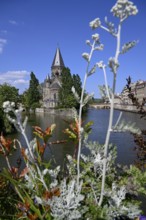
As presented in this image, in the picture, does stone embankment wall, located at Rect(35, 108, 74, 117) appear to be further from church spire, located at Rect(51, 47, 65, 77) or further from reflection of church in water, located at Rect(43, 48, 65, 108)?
church spire, located at Rect(51, 47, 65, 77)

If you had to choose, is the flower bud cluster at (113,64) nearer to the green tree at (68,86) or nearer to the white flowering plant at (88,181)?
the white flowering plant at (88,181)

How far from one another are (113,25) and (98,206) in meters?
1.80

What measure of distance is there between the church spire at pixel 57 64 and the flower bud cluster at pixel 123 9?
10492 centimetres

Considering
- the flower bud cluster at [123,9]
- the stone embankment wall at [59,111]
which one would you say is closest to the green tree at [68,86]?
the stone embankment wall at [59,111]

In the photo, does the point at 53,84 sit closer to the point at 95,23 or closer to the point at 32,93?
the point at 32,93

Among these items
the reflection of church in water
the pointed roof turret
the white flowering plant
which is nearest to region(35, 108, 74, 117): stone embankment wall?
the reflection of church in water

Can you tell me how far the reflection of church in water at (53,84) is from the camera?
95.3m

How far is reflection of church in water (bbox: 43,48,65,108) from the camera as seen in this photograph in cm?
9528

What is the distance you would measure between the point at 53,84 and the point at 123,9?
98.2 metres

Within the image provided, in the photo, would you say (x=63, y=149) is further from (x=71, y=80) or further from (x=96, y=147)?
(x=71, y=80)

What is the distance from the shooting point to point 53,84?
100000 mm

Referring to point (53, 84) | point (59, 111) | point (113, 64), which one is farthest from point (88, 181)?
point (53, 84)

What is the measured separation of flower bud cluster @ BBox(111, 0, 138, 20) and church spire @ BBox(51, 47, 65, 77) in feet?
344

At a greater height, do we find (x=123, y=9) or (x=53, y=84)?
(x=53, y=84)
